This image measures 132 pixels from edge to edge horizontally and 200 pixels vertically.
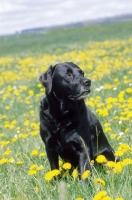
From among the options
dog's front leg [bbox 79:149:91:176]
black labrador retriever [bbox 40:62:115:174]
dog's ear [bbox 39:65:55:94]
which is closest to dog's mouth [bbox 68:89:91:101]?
black labrador retriever [bbox 40:62:115:174]

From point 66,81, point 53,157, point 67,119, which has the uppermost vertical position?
point 66,81

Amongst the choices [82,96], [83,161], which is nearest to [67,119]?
[82,96]

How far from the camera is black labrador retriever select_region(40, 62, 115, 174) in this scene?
133 inches

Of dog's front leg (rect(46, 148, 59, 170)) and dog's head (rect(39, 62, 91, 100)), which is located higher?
dog's head (rect(39, 62, 91, 100))

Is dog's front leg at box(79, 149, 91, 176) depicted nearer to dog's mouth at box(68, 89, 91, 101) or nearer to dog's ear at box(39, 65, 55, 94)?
dog's mouth at box(68, 89, 91, 101)

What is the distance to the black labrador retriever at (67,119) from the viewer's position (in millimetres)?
3391

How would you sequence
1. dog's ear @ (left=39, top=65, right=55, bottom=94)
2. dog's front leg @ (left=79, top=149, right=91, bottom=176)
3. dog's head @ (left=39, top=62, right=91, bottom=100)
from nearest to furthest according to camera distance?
1. dog's front leg @ (left=79, top=149, right=91, bottom=176)
2. dog's head @ (left=39, top=62, right=91, bottom=100)
3. dog's ear @ (left=39, top=65, right=55, bottom=94)

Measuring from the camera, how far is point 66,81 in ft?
11.6

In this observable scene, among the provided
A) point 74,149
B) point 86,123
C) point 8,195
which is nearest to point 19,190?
point 8,195

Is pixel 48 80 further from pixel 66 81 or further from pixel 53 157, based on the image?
pixel 53 157

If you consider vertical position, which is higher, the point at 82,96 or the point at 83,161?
the point at 82,96

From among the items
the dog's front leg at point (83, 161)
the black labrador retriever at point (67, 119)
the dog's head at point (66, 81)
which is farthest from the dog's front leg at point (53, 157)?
the dog's head at point (66, 81)

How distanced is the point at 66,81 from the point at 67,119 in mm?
339

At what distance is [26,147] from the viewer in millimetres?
4492
